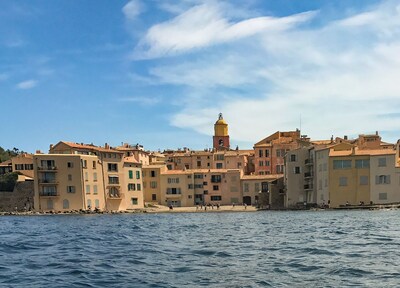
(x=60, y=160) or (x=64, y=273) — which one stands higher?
(x=60, y=160)

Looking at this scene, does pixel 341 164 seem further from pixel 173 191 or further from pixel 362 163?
pixel 173 191

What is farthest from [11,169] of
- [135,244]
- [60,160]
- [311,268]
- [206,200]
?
[311,268]

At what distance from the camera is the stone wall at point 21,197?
3556 inches

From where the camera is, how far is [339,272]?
18906 mm

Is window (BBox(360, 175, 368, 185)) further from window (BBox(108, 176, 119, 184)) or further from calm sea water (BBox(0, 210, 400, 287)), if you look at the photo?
calm sea water (BBox(0, 210, 400, 287))

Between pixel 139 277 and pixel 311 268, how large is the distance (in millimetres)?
6810

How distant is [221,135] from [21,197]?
208ft

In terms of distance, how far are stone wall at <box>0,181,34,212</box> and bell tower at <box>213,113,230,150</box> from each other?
59.2 metres

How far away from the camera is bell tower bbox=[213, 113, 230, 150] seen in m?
138

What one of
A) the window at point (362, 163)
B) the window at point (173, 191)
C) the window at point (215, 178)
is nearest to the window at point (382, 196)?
A: the window at point (362, 163)

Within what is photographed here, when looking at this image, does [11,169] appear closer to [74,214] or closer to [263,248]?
[74,214]

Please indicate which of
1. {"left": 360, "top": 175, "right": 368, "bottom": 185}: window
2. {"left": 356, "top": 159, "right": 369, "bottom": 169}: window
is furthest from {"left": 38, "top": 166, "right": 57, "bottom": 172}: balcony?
{"left": 360, "top": 175, "right": 368, "bottom": 185}: window

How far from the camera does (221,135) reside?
458ft

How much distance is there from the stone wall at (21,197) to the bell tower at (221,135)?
194 ft
